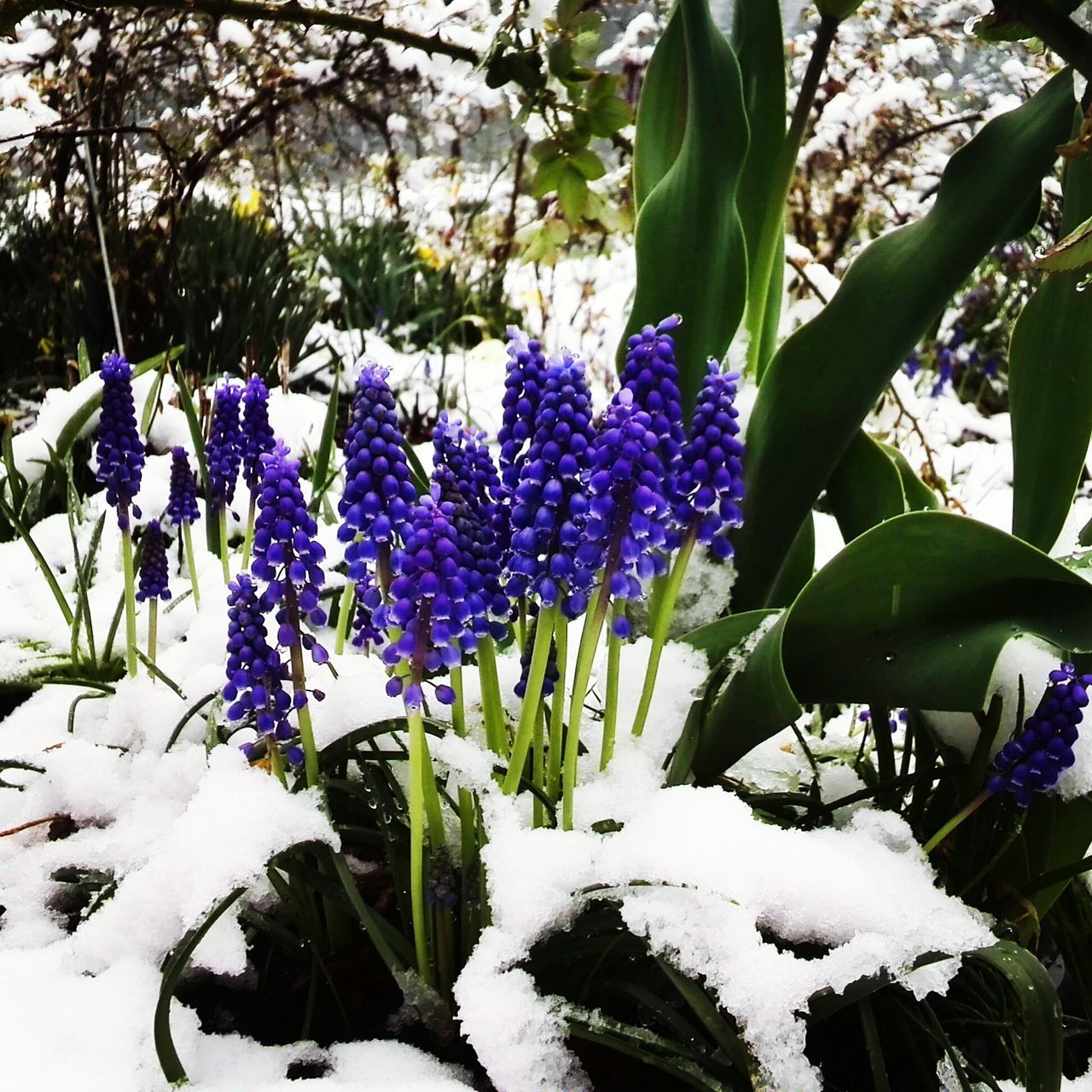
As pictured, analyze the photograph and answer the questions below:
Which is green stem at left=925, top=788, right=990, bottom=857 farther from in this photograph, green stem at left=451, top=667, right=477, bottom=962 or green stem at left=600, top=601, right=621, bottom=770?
green stem at left=451, top=667, right=477, bottom=962

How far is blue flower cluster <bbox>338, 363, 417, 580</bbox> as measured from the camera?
0.81 meters

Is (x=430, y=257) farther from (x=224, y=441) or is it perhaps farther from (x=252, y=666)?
(x=252, y=666)

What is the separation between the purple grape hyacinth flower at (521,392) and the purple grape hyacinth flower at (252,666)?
0.27 metres

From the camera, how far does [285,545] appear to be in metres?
0.86

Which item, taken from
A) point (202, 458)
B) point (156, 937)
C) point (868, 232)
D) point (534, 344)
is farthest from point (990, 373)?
point (156, 937)

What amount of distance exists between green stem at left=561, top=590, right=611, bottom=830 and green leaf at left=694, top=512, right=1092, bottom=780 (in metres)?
0.17

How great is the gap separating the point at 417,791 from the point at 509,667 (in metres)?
0.42

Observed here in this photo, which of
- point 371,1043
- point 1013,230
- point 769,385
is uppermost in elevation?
point 1013,230

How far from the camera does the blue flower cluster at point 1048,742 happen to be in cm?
90

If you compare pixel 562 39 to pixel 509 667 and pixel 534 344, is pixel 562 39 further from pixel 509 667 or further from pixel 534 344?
pixel 509 667

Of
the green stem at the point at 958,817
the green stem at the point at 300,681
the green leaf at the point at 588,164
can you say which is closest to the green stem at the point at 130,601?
the green stem at the point at 300,681

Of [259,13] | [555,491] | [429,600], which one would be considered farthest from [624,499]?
[259,13]

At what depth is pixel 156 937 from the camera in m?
0.96

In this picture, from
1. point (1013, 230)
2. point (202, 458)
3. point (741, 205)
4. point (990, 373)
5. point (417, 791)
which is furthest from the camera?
point (990, 373)
